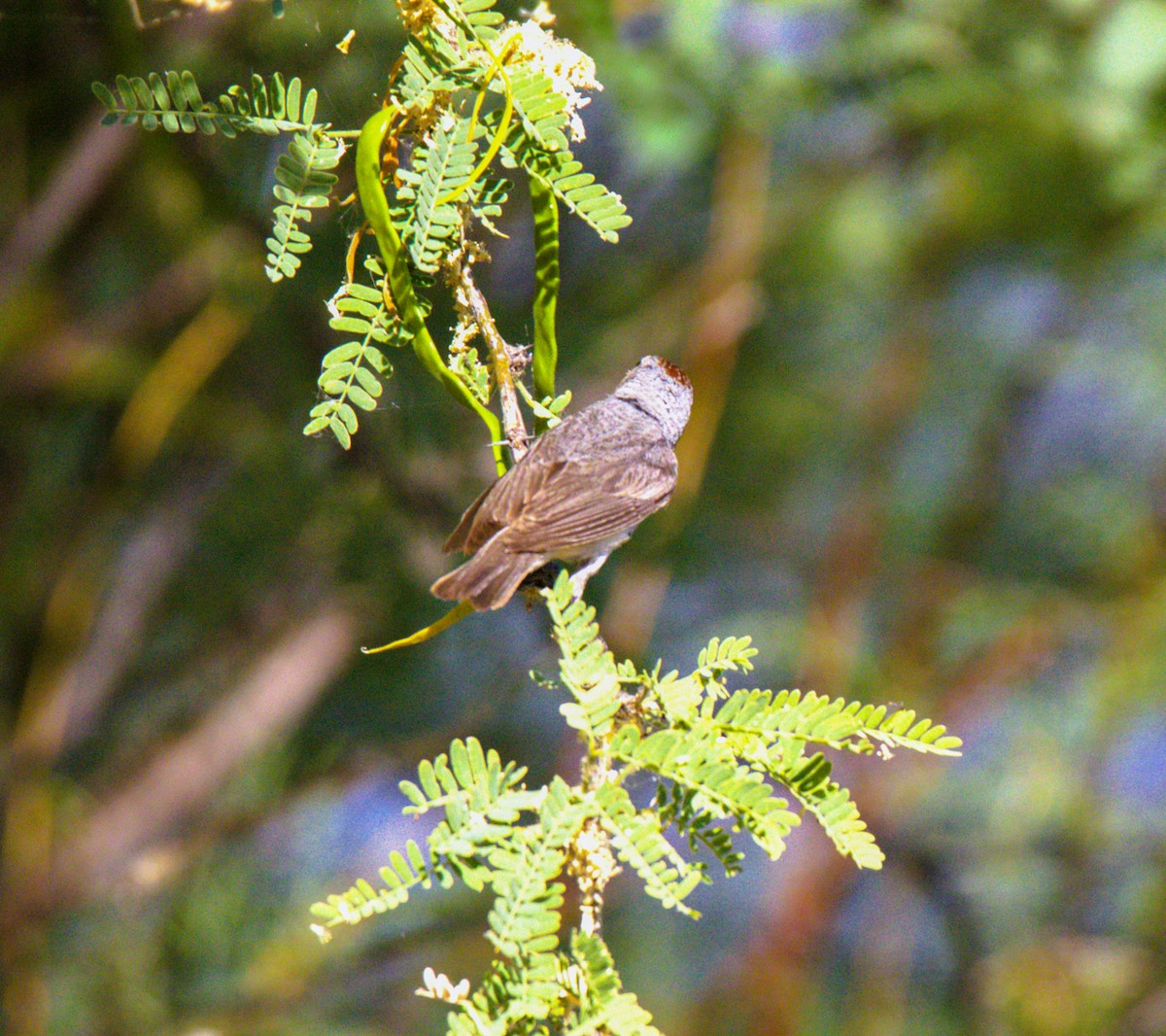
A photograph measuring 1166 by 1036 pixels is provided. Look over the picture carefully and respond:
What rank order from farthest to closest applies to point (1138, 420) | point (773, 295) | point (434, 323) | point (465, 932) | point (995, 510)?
1. point (995, 510)
2. point (1138, 420)
3. point (773, 295)
4. point (465, 932)
5. point (434, 323)

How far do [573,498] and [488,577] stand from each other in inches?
4.7

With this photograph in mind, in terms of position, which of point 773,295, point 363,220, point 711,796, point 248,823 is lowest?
point 711,796

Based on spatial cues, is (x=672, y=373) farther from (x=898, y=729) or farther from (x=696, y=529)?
(x=696, y=529)

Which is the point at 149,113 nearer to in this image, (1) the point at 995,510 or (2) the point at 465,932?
(2) the point at 465,932

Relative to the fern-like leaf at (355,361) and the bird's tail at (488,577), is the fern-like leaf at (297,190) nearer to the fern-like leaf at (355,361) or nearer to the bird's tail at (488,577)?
the fern-like leaf at (355,361)

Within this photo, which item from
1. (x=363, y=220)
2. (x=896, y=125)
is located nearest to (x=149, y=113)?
(x=363, y=220)

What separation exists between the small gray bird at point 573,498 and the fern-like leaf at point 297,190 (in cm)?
17

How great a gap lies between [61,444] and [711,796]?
5.75 ft

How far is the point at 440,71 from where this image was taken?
0.49 metres

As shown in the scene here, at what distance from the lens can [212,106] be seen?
462 mm

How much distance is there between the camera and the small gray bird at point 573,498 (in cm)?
60

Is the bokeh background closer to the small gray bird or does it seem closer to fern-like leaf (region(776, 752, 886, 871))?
the small gray bird

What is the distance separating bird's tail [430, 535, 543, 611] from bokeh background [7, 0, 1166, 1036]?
0.43 m

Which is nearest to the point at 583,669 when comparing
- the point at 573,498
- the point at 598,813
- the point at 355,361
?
the point at 598,813
